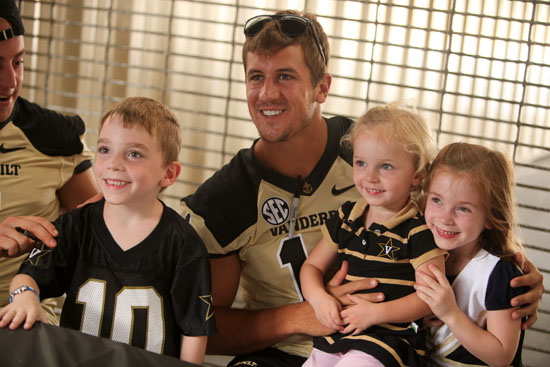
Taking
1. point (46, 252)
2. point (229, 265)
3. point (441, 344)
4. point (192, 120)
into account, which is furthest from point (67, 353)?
point (192, 120)

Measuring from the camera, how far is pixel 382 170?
1.36 meters

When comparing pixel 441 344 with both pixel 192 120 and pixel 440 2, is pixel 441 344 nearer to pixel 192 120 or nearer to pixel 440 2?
pixel 440 2

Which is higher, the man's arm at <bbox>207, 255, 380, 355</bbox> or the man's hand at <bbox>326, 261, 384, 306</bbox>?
the man's hand at <bbox>326, 261, 384, 306</bbox>

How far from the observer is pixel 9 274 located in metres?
1.80

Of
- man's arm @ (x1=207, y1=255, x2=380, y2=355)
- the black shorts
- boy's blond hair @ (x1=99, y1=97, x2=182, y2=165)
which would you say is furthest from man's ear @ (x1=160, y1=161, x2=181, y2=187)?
the black shorts

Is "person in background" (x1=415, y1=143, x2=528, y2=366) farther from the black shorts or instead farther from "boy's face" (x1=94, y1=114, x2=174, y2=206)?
"boy's face" (x1=94, y1=114, x2=174, y2=206)

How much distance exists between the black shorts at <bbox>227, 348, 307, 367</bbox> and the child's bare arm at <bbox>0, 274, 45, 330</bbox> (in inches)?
24.2

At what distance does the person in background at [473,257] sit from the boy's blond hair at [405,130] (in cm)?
5

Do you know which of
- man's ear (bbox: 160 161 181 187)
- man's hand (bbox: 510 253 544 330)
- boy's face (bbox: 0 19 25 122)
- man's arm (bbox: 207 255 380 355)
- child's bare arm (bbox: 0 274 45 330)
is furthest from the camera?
boy's face (bbox: 0 19 25 122)

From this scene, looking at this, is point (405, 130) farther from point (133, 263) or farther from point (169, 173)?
point (133, 263)

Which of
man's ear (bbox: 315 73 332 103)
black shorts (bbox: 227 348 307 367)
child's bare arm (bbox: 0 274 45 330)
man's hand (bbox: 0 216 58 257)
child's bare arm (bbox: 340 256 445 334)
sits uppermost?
man's ear (bbox: 315 73 332 103)

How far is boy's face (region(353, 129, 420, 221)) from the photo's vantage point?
1341 millimetres

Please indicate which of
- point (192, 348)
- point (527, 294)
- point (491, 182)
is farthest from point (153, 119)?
point (527, 294)

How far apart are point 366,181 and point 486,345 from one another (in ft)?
1.54
